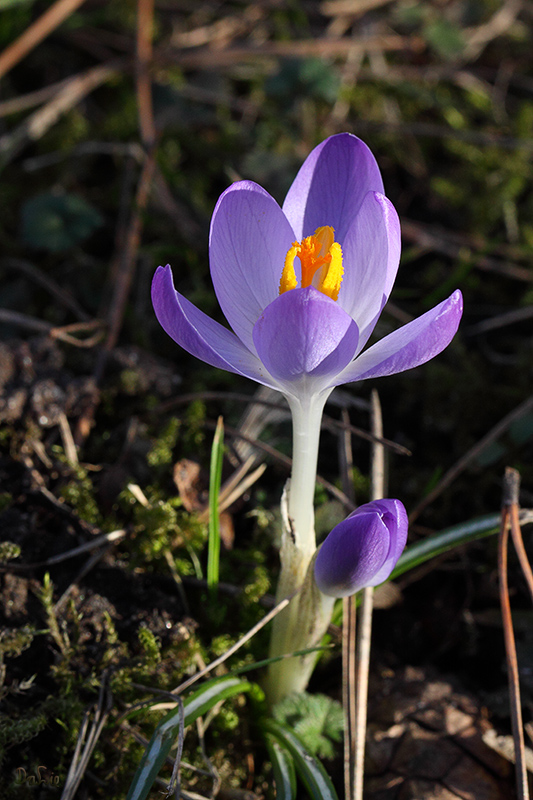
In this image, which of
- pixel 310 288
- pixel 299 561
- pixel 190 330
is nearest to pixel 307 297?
pixel 310 288

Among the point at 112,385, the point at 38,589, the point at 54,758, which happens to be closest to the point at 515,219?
the point at 112,385

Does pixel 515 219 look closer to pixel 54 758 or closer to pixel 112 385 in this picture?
pixel 112 385

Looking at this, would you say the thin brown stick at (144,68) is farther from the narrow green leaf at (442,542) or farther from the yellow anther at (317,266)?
the narrow green leaf at (442,542)

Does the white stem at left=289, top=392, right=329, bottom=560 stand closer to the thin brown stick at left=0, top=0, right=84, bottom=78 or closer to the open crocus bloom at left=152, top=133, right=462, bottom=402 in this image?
the open crocus bloom at left=152, top=133, right=462, bottom=402

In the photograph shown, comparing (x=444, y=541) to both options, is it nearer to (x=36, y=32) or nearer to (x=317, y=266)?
(x=317, y=266)

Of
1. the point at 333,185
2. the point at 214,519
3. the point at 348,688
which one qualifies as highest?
the point at 333,185

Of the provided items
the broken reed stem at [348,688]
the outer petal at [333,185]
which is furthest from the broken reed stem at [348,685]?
the outer petal at [333,185]

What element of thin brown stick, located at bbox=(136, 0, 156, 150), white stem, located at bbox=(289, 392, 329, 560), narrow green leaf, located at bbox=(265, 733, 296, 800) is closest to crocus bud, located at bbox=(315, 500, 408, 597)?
white stem, located at bbox=(289, 392, 329, 560)
